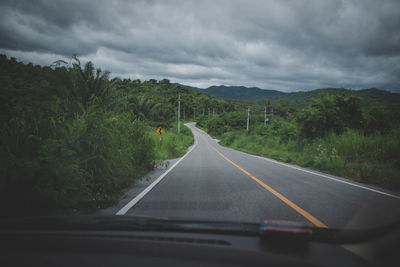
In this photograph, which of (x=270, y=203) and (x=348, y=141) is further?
(x=348, y=141)

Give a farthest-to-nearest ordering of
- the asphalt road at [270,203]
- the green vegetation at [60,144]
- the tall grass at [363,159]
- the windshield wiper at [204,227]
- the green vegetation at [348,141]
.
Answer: the green vegetation at [348,141], the tall grass at [363,159], the asphalt road at [270,203], the green vegetation at [60,144], the windshield wiper at [204,227]

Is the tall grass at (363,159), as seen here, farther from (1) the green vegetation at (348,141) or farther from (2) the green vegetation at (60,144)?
(2) the green vegetation at (60,144)

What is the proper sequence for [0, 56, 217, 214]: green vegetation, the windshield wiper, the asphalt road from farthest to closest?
the asphalt road < [0, 56, 217, 214]: green vegetation < the windshield wiper

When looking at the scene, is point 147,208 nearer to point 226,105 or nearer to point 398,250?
point 398,250

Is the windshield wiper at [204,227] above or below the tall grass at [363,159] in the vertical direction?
above

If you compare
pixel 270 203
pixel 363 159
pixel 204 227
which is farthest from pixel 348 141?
pixel 204 227

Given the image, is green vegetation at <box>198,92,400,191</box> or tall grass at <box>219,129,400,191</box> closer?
tall grass at <box>219,129,400,191</box>

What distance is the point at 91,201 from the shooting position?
4.00m

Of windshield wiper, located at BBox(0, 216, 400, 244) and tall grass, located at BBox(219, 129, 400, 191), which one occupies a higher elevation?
windshield wiper, located at BBox(0, 216, 400, 244)

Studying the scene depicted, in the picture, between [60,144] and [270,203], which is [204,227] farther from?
[60,144]

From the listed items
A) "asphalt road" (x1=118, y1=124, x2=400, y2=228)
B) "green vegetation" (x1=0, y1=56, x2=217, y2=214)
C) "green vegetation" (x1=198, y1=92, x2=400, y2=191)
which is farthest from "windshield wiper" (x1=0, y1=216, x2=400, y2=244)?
"green vegetation" (x1=198, y1=92, x2=400, y2=191)

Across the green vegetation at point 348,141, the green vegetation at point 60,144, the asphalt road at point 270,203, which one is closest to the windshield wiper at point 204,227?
the asphalt road at point 270,203

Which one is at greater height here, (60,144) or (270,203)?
(60,144)

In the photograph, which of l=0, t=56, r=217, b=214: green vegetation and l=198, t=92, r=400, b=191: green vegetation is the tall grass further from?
l=0, t=56, r=217, b=214: green vegetation
